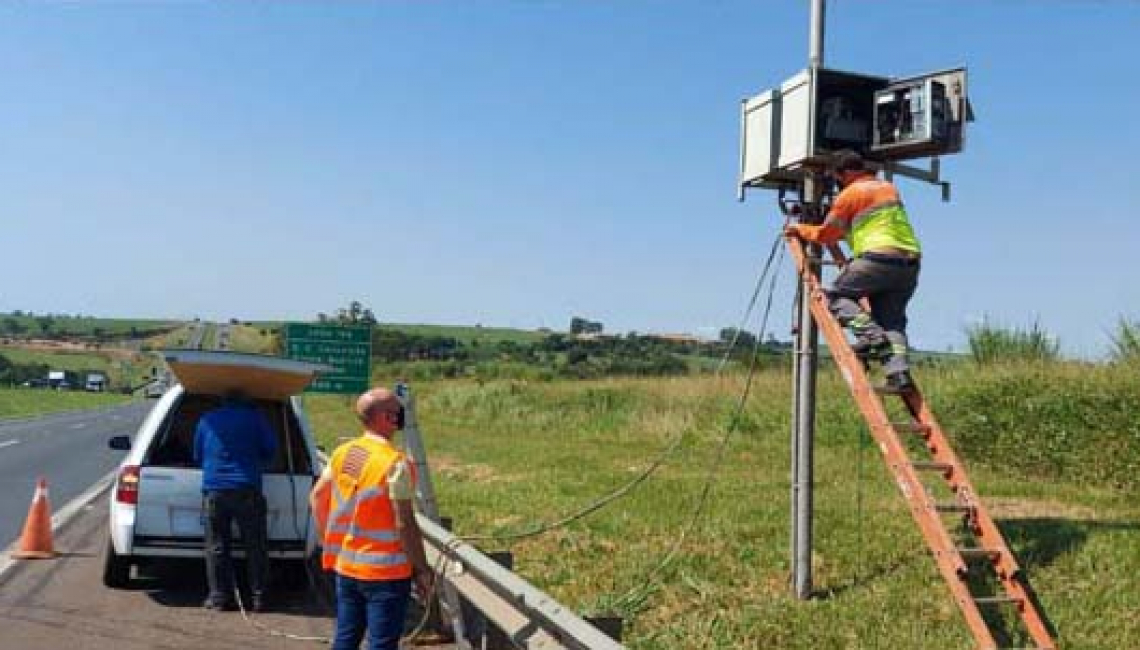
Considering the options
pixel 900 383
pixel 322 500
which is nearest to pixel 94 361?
pixel 322 500

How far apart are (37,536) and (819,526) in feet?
25.3

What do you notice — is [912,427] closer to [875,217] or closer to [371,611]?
[875,217]

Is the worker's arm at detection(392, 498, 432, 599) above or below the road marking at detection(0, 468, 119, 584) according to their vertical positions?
above

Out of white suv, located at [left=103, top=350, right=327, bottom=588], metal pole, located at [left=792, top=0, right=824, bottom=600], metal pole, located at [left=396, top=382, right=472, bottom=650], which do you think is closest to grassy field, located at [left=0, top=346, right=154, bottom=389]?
white suv, located at [left=103, top=350, right=327, bottom=588]

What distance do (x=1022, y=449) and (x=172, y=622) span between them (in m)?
10.5

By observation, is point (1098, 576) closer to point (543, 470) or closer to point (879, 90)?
point (879, 90)

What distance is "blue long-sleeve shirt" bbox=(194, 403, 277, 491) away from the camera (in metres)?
9.41

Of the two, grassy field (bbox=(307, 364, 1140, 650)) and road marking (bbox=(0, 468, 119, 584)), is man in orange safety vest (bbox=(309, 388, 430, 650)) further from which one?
road marking (bbox=(0, 468, 119, 584))

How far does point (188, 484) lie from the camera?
9.72 meters

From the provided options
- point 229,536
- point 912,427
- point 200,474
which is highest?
point 912,427

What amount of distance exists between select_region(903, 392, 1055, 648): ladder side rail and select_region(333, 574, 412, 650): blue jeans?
3.10m

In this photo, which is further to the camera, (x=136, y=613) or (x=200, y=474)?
(x=200, y=474)

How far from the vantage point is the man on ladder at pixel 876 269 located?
7.35 m

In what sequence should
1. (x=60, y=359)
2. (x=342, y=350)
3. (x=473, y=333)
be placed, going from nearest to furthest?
(x=342, y=350) < (x=473, y=333) < (x=60, y=359)
